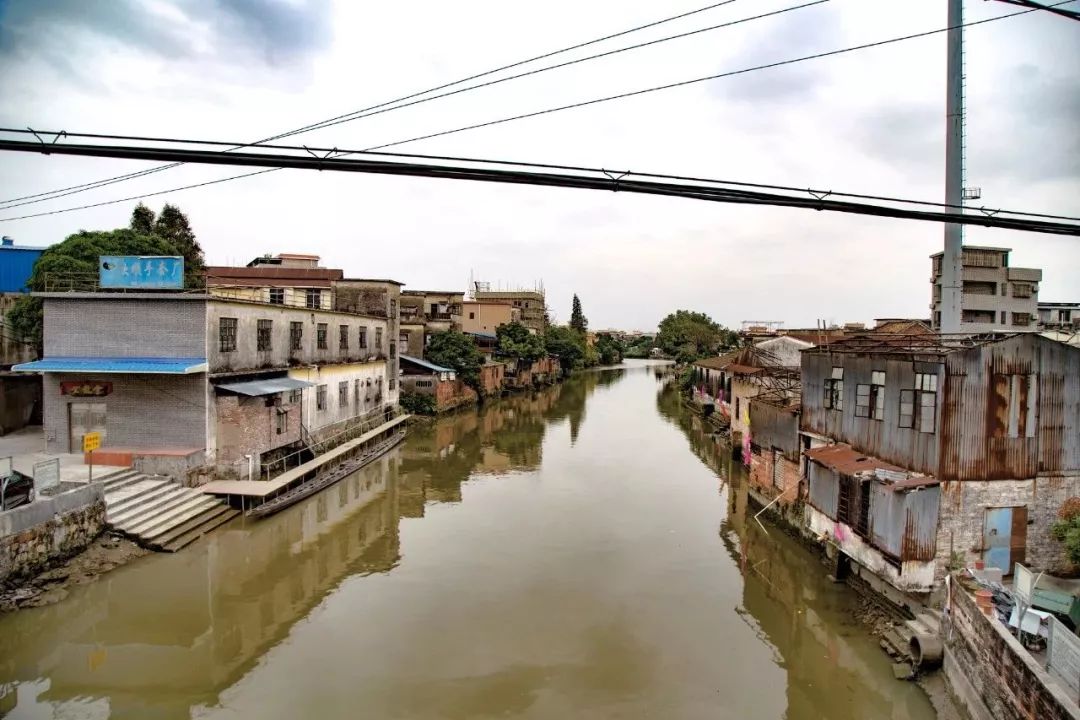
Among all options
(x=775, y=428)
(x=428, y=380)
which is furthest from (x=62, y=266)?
(x=775, y=428)

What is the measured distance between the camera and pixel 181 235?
32.3m

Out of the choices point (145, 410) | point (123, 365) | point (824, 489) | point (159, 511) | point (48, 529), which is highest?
point (123, 365)

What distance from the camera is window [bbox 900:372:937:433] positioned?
9.35 meters

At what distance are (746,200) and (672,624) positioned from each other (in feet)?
21.9

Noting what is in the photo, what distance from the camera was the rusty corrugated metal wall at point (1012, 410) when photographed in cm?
914

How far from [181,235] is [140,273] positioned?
20.6 meters

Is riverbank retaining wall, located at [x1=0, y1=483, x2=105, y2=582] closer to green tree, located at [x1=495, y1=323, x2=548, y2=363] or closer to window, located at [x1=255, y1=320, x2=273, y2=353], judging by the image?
window, located at [x1=255, y1=320, x2=273, y2=353]

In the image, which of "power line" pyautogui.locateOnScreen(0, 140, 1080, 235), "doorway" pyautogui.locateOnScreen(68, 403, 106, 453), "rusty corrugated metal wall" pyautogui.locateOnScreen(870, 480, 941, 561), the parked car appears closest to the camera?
"power line" pyautogui.locateOnScreen(0, 140, 1080, 235)

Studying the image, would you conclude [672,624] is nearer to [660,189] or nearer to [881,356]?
[881,356]

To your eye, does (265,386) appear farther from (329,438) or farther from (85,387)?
(329,438)

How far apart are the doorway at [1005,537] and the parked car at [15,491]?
589 inches

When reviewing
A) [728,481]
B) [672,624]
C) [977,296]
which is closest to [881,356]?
[672,624]

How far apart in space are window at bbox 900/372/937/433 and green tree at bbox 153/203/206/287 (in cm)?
3123

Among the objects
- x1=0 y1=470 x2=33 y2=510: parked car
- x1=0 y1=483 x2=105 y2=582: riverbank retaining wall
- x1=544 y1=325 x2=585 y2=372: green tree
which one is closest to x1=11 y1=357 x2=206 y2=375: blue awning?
x1=0 y1=483 x2=105 y2=582: riverbank retaining wall
